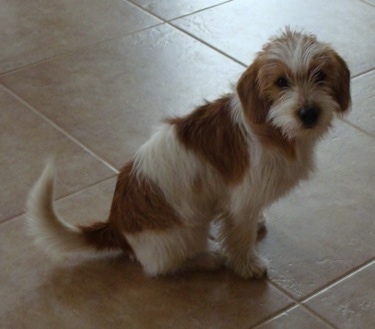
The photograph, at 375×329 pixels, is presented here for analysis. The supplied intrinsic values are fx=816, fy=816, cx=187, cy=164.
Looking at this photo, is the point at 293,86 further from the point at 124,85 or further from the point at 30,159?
the point at 124,85

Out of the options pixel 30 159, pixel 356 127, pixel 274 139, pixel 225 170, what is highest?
pixel 274 139

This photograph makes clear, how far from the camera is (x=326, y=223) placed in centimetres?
222

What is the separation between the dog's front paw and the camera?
6.64 ft

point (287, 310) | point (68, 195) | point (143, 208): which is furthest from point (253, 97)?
point (68, 195)

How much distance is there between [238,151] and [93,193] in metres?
0.61

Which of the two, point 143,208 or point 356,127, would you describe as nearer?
point 143,208

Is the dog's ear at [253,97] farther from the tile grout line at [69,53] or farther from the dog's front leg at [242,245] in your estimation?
the tile grout line at [69,53]

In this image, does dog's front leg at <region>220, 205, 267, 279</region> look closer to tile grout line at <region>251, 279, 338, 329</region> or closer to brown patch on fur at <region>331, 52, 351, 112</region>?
tile grout line at <region>251, 279, 338, 329</region>

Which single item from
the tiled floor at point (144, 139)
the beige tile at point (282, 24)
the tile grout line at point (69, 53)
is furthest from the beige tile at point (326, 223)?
the tile grout line at point (69, 53)

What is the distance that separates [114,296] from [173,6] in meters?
1.64

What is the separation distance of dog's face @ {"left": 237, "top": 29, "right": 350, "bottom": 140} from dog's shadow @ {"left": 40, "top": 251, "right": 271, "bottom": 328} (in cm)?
44

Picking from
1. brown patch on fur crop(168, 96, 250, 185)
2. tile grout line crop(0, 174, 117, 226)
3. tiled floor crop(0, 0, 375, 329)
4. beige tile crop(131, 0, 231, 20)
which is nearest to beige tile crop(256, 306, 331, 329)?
tiled floor crop(0, 0, 375, 329)

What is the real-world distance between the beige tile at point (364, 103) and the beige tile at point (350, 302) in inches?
26.9

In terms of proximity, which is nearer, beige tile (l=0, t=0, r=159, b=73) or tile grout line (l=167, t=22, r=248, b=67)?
tile grout line (l=167, t=22, r=248, b=67)
